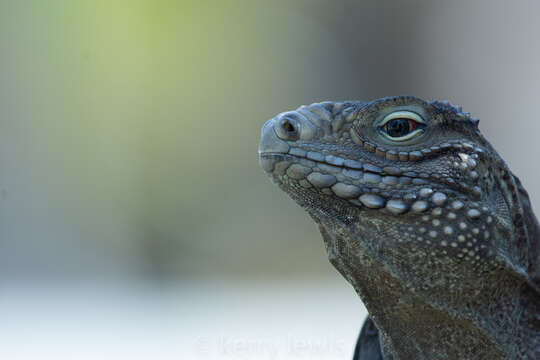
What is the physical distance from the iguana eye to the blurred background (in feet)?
18.6

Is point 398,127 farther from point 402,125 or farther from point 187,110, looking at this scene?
point 187,110

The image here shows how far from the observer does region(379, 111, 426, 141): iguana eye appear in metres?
1.70

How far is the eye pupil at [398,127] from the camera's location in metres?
1.70

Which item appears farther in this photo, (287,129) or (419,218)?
(287,129)

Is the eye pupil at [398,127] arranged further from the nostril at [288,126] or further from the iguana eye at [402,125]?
the nostril at [288,126]

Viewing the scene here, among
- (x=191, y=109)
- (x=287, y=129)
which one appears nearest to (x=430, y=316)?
(x=287, y=129)

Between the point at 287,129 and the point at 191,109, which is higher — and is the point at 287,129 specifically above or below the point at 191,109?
below

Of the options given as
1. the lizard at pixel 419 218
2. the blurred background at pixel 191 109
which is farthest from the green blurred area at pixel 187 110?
the lizard at pixel 419 218

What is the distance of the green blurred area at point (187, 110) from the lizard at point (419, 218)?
6270 millimetres

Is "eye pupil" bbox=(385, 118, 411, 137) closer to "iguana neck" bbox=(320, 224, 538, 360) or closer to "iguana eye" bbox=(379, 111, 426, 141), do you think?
"iguana eye" bbox=(379, 111, 426, 141)

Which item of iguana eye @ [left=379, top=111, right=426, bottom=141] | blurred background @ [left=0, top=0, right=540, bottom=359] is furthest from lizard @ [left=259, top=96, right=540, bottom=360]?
blurred background @ [left=0, top=0, right=540, bottom=359]

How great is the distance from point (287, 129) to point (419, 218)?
0.46 metres

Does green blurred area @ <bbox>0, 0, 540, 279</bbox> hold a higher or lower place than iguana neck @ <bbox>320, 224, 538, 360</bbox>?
higher

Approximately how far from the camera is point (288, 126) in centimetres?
170
